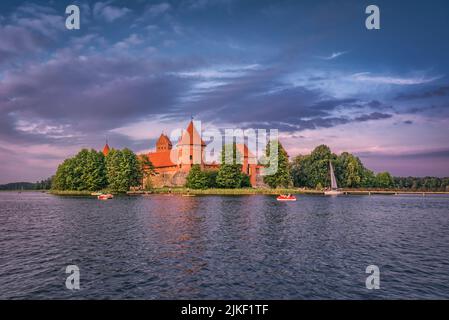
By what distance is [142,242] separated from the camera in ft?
94.3

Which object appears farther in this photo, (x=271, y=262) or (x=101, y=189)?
(x=101, y=189)

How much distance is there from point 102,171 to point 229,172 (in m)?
42.2

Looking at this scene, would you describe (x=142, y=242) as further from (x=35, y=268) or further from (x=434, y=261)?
(x=434, y=261)

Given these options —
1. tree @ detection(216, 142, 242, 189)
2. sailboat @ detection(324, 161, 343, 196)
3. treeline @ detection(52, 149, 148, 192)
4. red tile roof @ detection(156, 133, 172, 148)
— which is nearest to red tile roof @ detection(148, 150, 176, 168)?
red tile roof @ detection(156, 133, 172, 148)

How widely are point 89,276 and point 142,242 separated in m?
9.31

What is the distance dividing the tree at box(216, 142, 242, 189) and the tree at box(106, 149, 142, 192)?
89.3ft

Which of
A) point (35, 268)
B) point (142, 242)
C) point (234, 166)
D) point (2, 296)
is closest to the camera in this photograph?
point (2, 296)

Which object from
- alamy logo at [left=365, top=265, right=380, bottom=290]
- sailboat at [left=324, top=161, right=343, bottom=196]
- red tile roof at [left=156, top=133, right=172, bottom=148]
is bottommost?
alamy logo at [left=365, top=265, right=380, bottom=290]

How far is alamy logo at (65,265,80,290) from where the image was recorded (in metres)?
17.7

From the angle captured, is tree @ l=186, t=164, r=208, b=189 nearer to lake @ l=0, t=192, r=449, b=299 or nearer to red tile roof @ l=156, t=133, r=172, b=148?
red tile roof @ l=156, t=133, r=172, b=148

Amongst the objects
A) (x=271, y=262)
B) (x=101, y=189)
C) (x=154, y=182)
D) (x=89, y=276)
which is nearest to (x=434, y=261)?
(x=271, y=262)

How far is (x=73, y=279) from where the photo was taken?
18547 millimetres

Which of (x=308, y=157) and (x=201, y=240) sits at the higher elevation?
(x=308, y=157)

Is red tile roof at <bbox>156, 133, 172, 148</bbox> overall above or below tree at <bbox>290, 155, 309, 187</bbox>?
above
